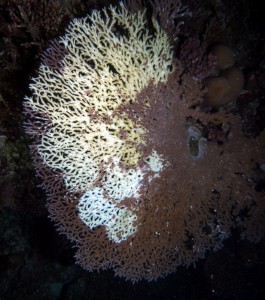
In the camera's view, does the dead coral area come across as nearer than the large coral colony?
No

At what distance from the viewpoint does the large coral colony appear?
294cm

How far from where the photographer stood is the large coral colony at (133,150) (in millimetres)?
2936

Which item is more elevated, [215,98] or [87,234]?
[215,98]

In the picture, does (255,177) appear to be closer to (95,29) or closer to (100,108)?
(100,108)

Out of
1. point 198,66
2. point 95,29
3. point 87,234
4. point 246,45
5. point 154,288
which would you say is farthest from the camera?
point 154,288

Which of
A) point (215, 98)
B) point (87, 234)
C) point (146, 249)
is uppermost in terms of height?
point (215, 98)

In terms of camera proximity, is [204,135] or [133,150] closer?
[133,150]

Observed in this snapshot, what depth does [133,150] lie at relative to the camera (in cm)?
320

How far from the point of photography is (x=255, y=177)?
3998 millimetres

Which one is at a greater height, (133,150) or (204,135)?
(133,150)

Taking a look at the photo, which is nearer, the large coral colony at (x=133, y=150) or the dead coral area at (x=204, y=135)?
the large coral colony at (x=133, y=150)

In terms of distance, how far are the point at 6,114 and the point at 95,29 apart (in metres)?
1.98

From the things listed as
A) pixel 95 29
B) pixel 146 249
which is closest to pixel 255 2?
pixel 95 29

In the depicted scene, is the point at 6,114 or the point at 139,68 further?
the point at 6,114
